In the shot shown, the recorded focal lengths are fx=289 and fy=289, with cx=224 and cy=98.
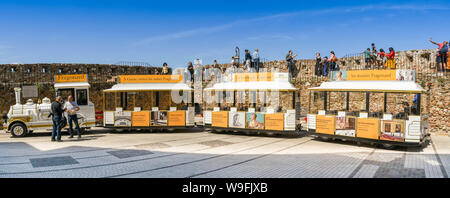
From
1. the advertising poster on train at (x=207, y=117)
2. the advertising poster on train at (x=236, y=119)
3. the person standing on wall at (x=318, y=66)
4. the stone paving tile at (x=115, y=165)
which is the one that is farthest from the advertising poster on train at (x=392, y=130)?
the person standing on wall at (x=318, y=66)

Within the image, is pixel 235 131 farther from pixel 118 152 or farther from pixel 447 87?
pixel 447 87

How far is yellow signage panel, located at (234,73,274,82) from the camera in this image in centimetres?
1380

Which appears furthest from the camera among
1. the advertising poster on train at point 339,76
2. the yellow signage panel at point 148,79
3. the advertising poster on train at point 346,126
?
the yellow signage panel at point 148,79

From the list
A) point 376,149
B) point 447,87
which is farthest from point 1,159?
point 447,87

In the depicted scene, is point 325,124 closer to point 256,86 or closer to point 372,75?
point 372,75

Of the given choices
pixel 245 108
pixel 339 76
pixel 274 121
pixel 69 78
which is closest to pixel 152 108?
pixel 69 78

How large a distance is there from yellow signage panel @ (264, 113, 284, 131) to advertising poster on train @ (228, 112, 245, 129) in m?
1.15

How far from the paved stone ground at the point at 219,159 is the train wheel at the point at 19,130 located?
64.7 inches

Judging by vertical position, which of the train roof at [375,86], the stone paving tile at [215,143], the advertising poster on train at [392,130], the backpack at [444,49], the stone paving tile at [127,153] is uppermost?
the backpack at [444,49]

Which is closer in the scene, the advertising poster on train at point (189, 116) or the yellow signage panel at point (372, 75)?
the yellow signage panel at point (372, 75)

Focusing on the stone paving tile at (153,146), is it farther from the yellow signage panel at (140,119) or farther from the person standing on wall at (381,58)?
the person standing on wall at (381,58)

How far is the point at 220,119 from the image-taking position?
14289 millimetres

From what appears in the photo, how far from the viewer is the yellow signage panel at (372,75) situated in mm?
10750
